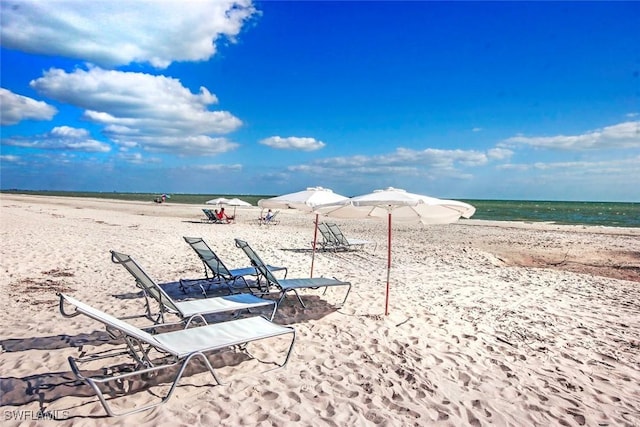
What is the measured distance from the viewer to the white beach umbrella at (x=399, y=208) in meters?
5.25

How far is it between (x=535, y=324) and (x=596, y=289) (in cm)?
350

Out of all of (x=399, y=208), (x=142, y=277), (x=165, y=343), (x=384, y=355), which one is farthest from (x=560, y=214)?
(x=165, y=343)

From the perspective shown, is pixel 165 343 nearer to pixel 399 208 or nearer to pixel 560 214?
pixel 399 208

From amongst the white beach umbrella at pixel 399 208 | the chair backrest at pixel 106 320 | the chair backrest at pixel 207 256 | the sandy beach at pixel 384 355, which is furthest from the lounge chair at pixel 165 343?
the chair backrest at pixel 207 256

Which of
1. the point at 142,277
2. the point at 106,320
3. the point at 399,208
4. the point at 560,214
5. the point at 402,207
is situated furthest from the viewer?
the point at 560,214

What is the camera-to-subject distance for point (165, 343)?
3.46 m

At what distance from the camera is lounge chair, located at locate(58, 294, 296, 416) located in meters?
3.09

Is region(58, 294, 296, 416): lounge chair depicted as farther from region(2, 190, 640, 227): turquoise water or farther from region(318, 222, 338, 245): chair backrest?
region(2, 190, 640, 227): turquoise water

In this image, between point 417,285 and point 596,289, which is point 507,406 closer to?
point 417,285

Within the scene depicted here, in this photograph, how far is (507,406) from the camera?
11.0 feet

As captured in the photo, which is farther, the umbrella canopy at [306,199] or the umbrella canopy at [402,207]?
the umbrella canopy at [306,199]

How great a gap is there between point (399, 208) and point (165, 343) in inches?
159

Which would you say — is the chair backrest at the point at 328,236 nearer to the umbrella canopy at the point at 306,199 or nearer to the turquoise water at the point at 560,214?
the umbrella canopy at the point at 306,199

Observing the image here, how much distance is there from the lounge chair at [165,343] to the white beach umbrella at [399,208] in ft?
7.10
